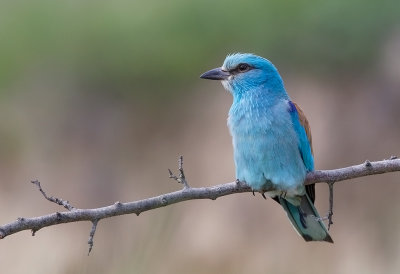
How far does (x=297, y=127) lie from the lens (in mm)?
4953

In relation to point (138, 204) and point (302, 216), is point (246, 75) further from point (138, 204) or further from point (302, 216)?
point (138, 204)

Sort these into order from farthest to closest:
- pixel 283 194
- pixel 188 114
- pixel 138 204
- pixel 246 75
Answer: pixel 188 114, pixel 246 75, pixel 283 194, pixel 138 204

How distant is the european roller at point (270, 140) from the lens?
4789 millimetres

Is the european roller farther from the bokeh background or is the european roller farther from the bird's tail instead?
the bokeh background

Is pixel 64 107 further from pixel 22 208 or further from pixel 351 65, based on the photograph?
pixel 351 65

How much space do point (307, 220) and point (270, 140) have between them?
1.77ft

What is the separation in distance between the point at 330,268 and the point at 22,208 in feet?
9.31

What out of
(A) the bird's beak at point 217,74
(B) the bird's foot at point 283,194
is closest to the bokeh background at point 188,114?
(A) the bird's beak at point 217,74

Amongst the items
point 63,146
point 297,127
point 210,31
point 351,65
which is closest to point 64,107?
point 63,146

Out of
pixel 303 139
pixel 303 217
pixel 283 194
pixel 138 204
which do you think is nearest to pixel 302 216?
pixel 303 217

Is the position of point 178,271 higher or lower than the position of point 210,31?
lower

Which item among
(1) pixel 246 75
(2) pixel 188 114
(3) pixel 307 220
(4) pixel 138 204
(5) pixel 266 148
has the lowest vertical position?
(3) pixel 307 220

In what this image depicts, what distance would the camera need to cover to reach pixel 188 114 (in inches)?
325

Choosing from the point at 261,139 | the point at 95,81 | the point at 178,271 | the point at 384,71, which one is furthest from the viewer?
the point at 95,81
